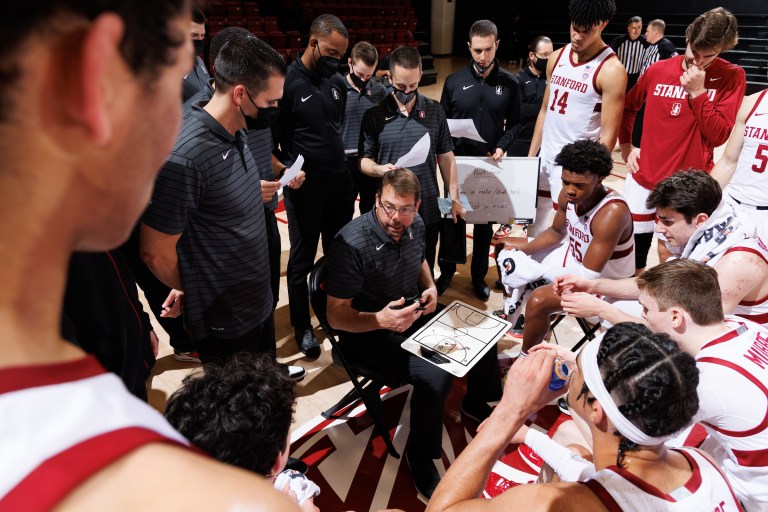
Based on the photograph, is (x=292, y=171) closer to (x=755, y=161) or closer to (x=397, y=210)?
(x=397, y=210)

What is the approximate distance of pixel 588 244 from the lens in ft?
10.3

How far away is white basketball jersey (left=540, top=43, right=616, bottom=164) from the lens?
390 centimetres

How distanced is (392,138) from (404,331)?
1632 millimetres

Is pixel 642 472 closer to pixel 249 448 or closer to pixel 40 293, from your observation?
pixel 249 448

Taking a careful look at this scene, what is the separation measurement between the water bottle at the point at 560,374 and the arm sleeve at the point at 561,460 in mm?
205

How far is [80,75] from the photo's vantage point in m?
0.40

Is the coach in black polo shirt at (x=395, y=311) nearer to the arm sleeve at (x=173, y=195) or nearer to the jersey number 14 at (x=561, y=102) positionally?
the arm sleeve at (x=173, y=195)

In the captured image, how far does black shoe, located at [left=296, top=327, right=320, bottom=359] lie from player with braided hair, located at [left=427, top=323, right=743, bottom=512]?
80.5 inches

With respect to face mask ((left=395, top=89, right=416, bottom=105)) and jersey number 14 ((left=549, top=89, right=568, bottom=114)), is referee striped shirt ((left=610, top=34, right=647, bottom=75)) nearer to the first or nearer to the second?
jersey number 14 ((left=549, top=89, right=568, bottom=114))

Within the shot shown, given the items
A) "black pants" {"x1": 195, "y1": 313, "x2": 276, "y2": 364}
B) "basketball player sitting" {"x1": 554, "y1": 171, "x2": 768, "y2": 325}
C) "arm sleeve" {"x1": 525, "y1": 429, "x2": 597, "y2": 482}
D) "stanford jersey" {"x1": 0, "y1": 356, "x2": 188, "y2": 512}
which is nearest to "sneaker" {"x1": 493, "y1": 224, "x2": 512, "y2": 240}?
"basketball player sitting" {"x1": 554, "y1": 171, "x2": 768, "y2": 325}

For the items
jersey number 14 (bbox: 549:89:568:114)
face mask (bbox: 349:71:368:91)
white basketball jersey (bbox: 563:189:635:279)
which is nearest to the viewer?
white basketball jersey (bbox: 563:189:635:279)

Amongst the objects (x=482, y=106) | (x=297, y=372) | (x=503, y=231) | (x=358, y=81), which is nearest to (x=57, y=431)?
(x=297, y=372)

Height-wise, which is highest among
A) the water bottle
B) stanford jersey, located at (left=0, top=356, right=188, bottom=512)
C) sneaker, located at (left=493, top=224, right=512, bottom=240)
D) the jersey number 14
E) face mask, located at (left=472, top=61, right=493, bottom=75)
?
stanford jersey, located at (left=0, top=356, right=188, bottom=512)

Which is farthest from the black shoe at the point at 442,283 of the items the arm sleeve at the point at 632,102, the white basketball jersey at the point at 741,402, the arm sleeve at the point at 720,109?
the white basketball jersey at the point at 741,402
